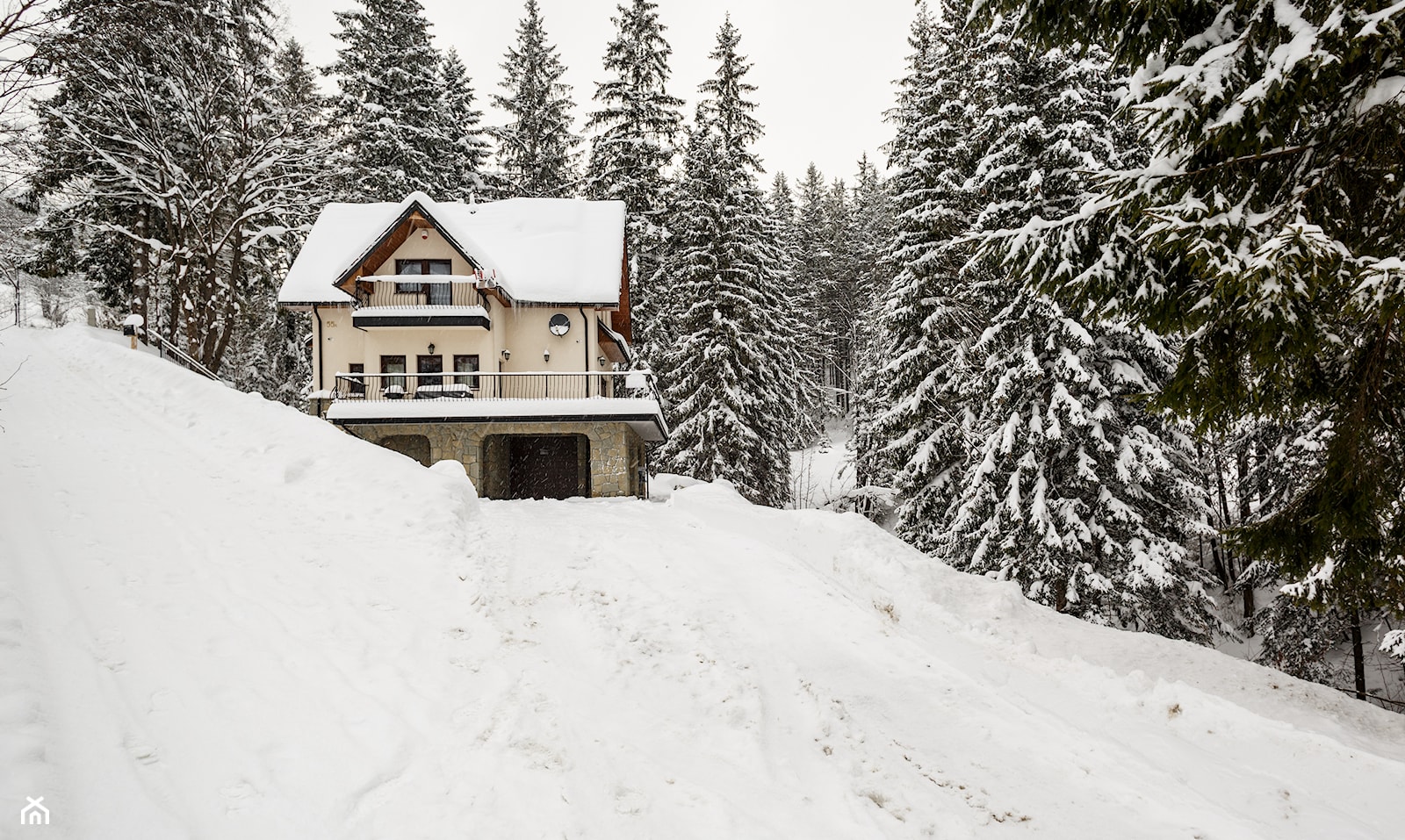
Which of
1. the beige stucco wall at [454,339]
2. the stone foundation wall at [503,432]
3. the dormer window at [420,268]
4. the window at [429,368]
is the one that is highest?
the dormer window at [420,268]

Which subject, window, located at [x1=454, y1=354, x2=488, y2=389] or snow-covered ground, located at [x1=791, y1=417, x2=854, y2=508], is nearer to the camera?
window, located at [x1=454, y1=354, x2=488, y2=389]

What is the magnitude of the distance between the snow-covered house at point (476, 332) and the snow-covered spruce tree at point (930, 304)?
680cm

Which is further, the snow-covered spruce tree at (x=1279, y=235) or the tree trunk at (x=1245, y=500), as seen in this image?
the tree trunk at (x=1245, y=500)

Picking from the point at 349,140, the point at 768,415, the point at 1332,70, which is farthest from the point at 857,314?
the point at 1332,70

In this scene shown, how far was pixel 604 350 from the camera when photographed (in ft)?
78.6

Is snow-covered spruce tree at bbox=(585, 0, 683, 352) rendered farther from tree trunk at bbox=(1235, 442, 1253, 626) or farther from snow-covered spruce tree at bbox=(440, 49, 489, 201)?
tree trunk at bbox=(1235, 442, 1253, 626)

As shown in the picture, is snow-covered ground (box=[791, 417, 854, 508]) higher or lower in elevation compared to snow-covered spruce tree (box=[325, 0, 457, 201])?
lower

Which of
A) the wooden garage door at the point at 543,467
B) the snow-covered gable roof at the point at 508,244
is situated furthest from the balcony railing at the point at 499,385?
the wooden garage door at the point at 543,467

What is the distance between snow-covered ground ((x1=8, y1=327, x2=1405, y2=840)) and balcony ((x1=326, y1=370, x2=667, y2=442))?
Result: 7634mm

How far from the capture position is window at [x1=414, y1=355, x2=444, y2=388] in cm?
2038

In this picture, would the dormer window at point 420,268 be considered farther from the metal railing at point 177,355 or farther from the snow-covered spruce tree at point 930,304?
the snow-covered spruce tree at point 930,304

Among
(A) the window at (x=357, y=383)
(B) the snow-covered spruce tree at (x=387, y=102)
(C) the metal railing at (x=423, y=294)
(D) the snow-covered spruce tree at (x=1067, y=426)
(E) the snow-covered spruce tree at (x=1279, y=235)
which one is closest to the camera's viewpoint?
(E) the snow-covered spruce tree at (x=1279, y=235)

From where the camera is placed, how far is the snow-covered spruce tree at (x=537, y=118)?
101ft

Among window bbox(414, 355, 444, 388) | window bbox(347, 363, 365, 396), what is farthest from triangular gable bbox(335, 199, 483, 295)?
window bbox(414, 355, 444, 388)
